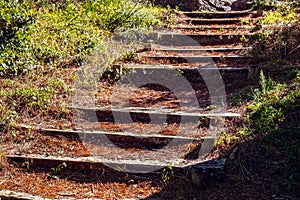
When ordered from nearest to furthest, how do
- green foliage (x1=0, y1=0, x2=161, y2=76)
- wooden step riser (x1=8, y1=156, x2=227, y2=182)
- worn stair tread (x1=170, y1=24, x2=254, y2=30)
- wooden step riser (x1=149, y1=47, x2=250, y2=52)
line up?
wooden step riser (x1=8, y1=156, x2=227, y2=182) < green foliage (x1=0, y1=0, x2=161, y2=76) < wooden step riser (x1=149, y1=47, x2=250, y2=52) < worn stair tread (x1=170, y1=24, x2=254, y2=30)

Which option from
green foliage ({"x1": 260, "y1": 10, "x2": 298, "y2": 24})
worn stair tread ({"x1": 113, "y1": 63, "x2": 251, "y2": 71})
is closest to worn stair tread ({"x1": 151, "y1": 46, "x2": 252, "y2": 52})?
worn stair tread ({"x1": 113, "y1": 63, "x2": 251, "y2": 71})

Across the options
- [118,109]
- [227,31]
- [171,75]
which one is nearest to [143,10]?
[227,31]

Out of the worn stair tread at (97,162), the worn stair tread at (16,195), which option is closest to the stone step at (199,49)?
the worn stair tread at (97,162)

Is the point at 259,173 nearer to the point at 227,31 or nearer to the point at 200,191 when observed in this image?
the point at 200,191

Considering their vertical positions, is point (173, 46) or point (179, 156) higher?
point (173, 46)

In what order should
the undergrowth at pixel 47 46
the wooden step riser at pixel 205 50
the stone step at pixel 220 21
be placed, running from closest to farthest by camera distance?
1. the undergrowth at pixel 47 46
2. the wooden step riser at pixel 205 50
3. the stone step at pixel 220 21

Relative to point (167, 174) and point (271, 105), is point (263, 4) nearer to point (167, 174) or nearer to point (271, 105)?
point (271, 105)

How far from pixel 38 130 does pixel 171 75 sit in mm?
2329

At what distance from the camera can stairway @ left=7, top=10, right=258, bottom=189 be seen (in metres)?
4.02

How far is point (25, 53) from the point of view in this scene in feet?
18.4

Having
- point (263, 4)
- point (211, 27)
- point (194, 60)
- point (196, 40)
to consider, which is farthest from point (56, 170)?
point (263, 4)

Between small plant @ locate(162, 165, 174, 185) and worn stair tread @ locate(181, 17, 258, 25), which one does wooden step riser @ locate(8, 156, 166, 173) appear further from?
worn stair tread @ locate(181, 17, 258, 25)

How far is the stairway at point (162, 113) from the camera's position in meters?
4.02

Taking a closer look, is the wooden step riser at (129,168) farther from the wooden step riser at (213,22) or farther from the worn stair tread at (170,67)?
the wooden step riser at (213,22)
